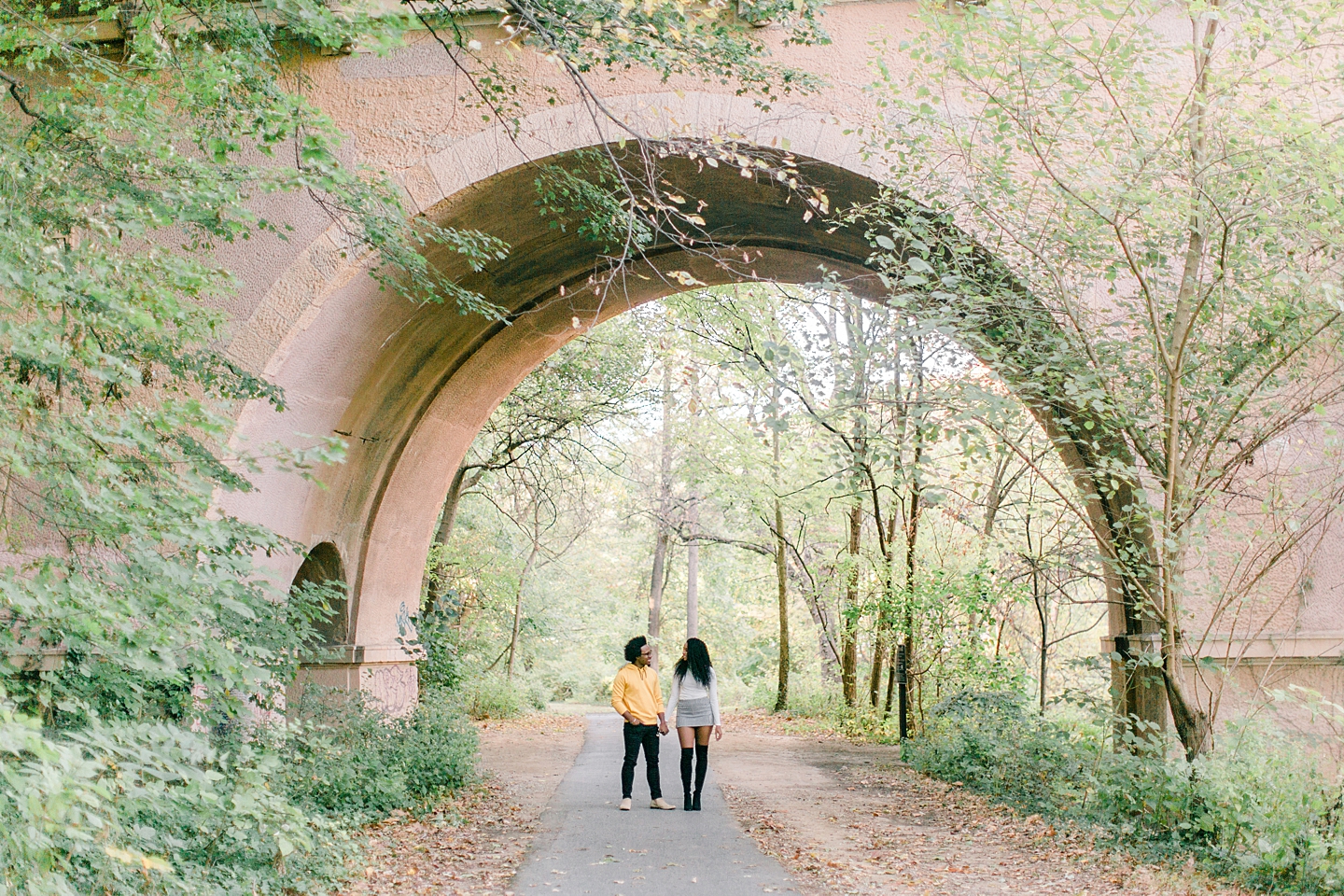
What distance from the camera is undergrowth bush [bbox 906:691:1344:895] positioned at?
5621 millimetres

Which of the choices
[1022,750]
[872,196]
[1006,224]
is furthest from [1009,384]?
[1022,750]

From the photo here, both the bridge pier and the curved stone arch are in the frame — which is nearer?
the curved stone arch

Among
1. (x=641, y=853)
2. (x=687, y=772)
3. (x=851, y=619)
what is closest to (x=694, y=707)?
(x=687, y=772)

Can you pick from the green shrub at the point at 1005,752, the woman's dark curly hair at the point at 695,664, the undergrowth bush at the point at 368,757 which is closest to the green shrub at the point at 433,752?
the undergrowth bush at the point at 368,757

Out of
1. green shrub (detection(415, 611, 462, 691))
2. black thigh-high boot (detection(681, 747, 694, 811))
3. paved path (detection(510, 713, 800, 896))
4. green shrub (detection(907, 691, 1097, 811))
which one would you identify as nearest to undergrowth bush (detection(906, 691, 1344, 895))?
green shrub (detection(907, 691, 1097, 811))

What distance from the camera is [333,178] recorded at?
549 centimetres

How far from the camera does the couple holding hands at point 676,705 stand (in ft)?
27.4

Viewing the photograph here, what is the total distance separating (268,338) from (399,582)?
4.45m

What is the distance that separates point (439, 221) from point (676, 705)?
423cm

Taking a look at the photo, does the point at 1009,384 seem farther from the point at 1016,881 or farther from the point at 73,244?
the point at 73,244

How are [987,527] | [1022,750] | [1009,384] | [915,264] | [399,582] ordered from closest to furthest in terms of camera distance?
1. [915,264]
2. [1009,384]
3. [1022,750]
4. [399,582]
5. [987,527]

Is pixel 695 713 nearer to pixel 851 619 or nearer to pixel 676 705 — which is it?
pixel 676 705

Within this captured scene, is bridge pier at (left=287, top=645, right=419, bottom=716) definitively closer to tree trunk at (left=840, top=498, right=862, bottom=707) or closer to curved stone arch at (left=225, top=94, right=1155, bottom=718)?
curved stone arch at (left=225, top=94, right=1155, bottom=718)

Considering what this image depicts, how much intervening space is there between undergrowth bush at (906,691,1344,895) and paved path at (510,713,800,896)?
2344 millimetres
